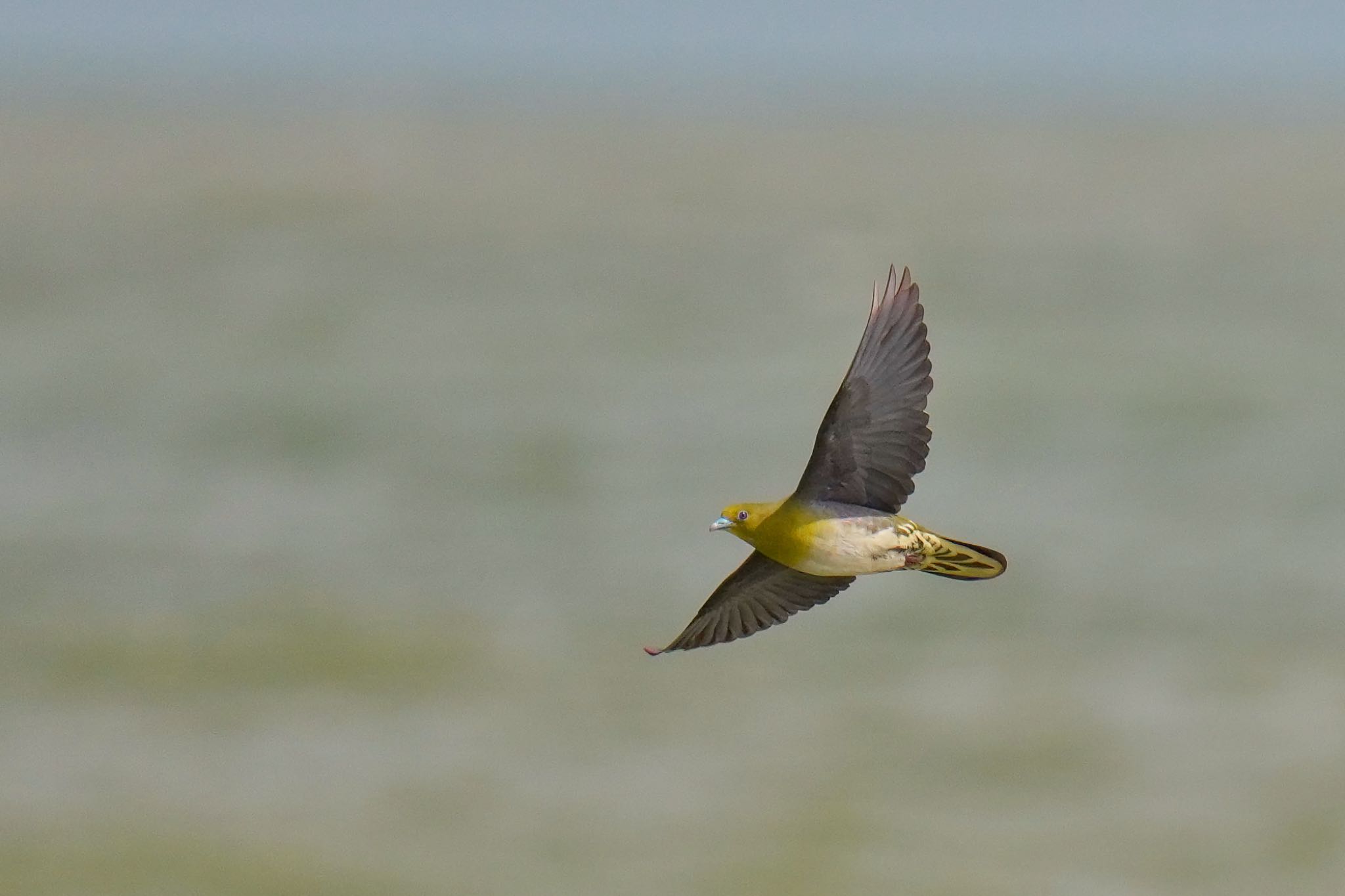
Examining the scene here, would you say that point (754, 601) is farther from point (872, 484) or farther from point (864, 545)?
point (864, 545)

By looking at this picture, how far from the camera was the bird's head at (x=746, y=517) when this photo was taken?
8.48 meters

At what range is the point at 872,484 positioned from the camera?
8.61 meters

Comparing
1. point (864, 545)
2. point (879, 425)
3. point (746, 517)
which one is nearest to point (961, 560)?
point (864, 545)

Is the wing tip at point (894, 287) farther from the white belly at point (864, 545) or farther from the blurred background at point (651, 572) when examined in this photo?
the blurred background at point (651, 572)

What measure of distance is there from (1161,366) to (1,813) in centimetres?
4499

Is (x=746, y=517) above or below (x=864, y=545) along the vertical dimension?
above

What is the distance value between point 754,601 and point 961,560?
132cm

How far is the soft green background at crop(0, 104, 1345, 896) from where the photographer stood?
2037 inches

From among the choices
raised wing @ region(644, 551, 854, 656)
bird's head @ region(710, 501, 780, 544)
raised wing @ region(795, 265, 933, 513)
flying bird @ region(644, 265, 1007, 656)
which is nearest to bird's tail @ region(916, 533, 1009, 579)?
flying bird @ region(644, 265, 1007, 656)

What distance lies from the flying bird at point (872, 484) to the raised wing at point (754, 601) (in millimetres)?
505

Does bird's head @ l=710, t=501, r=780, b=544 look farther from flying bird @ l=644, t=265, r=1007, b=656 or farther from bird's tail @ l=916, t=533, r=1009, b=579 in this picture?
bird's tail @ l=916, t=533, r=1009, b=579

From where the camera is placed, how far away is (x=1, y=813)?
50.4 m

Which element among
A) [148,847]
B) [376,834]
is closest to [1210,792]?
[376,834]

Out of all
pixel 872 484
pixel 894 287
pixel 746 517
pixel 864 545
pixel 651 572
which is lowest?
pixel 864 545
